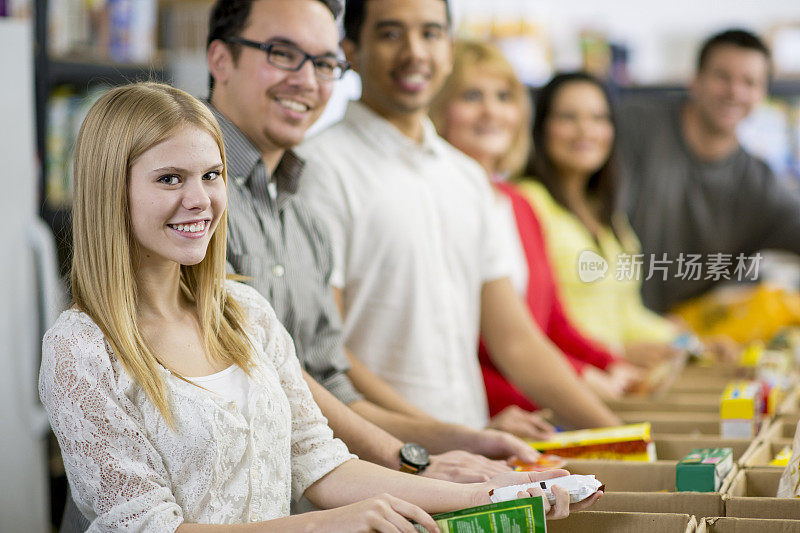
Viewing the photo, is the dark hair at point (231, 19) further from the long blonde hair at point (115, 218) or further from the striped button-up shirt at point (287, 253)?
the long blonde hair at point (115, 218)

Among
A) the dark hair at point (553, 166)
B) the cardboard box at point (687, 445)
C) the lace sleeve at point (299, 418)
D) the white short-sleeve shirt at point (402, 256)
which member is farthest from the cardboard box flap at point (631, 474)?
the dark hair at point (553, 166)

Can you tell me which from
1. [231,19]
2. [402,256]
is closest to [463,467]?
[402,256]

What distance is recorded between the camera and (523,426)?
1881mm

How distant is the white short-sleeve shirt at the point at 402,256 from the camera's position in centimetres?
198

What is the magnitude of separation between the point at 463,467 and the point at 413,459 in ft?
0.27

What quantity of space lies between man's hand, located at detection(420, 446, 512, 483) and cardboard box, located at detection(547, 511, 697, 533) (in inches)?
6.2

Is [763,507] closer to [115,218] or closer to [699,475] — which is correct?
[699,475]

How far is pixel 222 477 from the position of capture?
1226 millimetres

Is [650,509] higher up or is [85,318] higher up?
[85,318]

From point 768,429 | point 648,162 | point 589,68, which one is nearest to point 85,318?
point 768,429

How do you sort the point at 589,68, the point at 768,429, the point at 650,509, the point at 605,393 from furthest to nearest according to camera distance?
the point at 589,68 → the point at 605,393 → the point at 768,429 → the point at 650,509

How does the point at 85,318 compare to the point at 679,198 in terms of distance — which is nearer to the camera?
the point at 85,318

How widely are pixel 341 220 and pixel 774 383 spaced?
3.74 ft

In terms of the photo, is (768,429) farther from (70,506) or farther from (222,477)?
(70,506)
